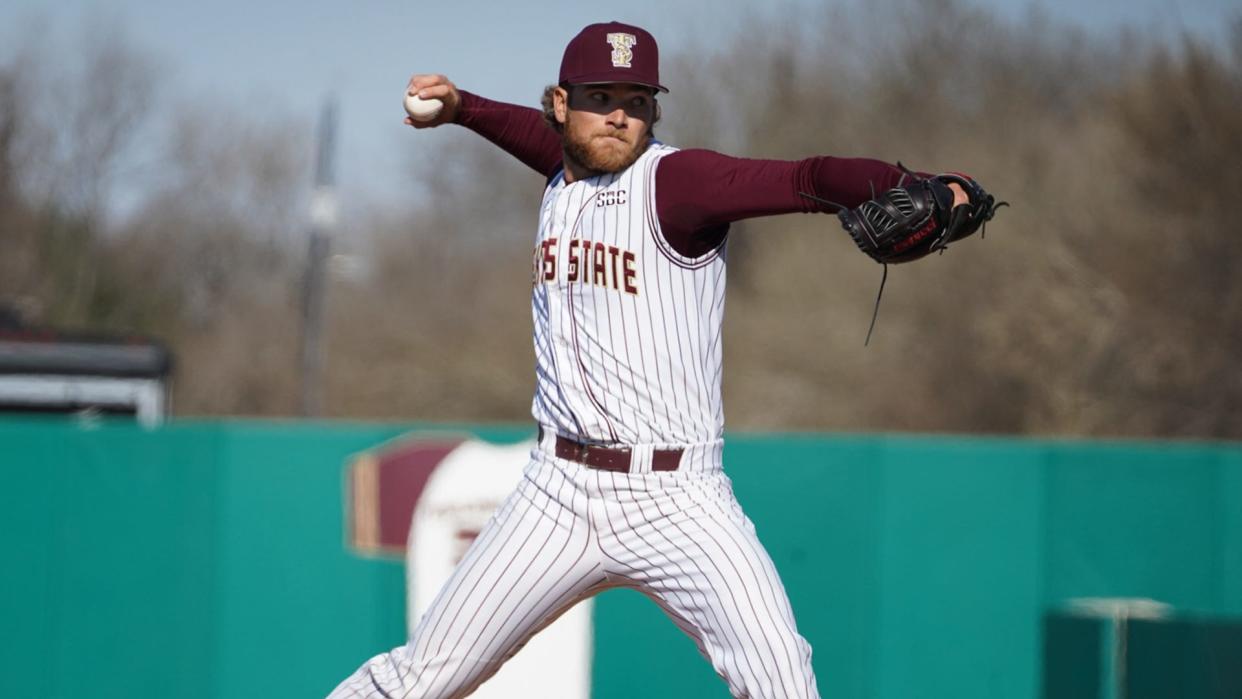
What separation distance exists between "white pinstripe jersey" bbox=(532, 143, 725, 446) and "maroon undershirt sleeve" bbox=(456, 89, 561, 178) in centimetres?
57

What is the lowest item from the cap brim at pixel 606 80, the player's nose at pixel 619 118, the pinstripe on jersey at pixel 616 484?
the pinstripe on jersey at pixel 616 484

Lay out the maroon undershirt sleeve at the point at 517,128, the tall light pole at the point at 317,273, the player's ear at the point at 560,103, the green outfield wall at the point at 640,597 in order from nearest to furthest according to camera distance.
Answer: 1. the player's ear at the point at 560,103
2. the maroon undershirt sleeve at the point at 517,128
3. the green outfield wall at the point at 640,597
4. the tall light pole at the point at 317,273

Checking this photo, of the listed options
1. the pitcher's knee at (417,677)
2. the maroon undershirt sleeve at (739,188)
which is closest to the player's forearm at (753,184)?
the maroon undershirt sleeve at (739,188)

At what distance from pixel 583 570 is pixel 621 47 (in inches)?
52.9

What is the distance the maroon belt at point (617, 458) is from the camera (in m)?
4.05

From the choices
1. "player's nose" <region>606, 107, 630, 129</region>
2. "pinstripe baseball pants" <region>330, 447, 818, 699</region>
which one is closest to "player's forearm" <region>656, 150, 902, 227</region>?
"player's nose" <region>606, 107, 630, 129</region>

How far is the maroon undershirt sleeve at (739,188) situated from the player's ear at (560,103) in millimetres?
368

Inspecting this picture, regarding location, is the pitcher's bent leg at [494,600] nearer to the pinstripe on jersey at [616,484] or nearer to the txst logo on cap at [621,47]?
the pinstripe on jersey at [616,484]

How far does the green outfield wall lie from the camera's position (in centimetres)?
727

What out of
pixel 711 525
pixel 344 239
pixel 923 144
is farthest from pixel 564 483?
pixel 344 239

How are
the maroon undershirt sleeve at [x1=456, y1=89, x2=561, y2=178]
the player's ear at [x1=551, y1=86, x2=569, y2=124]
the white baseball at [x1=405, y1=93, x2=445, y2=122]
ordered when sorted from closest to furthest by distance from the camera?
the player's ear at [x1=551, y1=86, x2=569, y2=124] → the white baseball at [x1=405, y1=93, x2=445, y2=122] → the maroon undershirt sleeve at [x1=456, y1=89, x2=561, y2=178]

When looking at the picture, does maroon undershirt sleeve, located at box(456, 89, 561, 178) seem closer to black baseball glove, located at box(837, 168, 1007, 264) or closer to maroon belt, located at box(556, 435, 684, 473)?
maroon belt, located at box(556, 435, 684, 473)

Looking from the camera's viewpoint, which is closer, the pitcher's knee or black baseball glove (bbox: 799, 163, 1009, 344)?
black baseball glove (bbox: 799, 163, 1009, 344)

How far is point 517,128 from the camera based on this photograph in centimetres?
471
